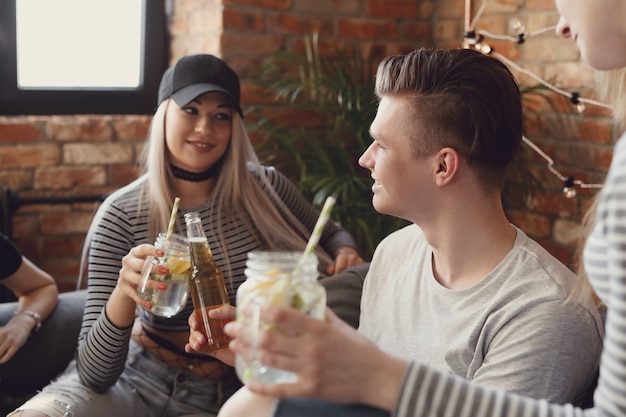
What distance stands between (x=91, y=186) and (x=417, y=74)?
1.87 m

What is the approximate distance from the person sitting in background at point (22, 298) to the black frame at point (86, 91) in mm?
1018

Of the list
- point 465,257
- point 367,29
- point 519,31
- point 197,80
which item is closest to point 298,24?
point 367,29

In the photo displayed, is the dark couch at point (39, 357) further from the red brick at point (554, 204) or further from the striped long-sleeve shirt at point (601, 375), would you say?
the red brick at point (554, 204)

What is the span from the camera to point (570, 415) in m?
0.93

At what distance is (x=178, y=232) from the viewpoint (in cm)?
215

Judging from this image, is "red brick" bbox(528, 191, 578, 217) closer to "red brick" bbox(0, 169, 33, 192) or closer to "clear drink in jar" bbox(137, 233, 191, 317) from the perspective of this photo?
"clear drink in jar" bbox(137, 233, 191, 317)

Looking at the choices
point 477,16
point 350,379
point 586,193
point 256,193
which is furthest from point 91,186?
point 350,379

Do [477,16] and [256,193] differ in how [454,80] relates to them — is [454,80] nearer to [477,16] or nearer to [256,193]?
[256,193]

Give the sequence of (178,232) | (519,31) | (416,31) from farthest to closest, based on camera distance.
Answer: (416,31) < (519,31) < (178,232)

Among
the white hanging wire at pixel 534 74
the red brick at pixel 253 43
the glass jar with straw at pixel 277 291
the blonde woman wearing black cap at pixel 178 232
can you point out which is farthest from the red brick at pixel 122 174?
the glass jar with straw at pixel 277 291

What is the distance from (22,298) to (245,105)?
118 cm

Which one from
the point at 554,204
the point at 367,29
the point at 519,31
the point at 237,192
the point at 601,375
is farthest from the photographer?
the point at 367,29

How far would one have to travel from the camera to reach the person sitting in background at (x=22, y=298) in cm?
209

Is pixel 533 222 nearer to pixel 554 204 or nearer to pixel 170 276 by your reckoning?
pixel 554 204
